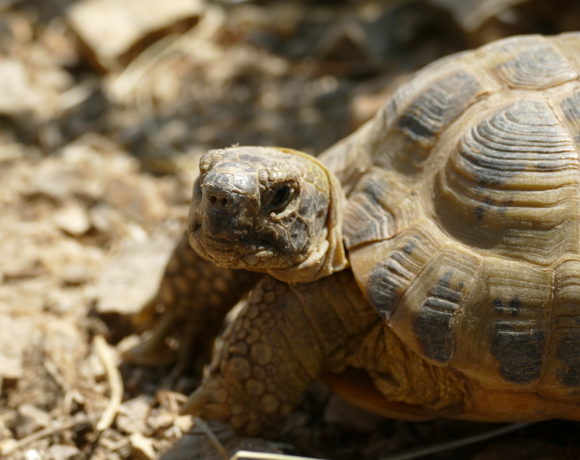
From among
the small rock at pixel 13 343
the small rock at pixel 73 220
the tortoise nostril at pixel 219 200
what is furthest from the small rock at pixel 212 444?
the small rock at pixel 73 220

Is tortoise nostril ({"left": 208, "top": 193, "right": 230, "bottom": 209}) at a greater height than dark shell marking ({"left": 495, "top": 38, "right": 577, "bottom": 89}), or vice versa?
dark shell marking ({"left": 495, "top": 38, "right": 577, "bottom": 89})

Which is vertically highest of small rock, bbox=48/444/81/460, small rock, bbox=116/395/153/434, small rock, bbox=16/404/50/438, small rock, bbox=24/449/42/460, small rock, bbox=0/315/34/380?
small rock, bbox=0/315/34/380

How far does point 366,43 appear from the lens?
553 cm

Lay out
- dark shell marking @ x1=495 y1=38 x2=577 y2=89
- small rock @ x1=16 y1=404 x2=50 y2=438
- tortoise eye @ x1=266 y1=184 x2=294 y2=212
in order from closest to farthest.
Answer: tortoise eye @ x1=266 y1=184 x2=294 y2=212, dark shell marking @ x1=495 y1=38 x2=577 y2=89, small rock @ x1=16 y1=404 x2=50 y2=438

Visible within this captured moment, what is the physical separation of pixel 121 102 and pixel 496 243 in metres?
3.54

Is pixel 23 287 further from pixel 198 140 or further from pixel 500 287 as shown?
pixel 500 287

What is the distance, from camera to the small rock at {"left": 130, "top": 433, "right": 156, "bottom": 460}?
2.76 meters

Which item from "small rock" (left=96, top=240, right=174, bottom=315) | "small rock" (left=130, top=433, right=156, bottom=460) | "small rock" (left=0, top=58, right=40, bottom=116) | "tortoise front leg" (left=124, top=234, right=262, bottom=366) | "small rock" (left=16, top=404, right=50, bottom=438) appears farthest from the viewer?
"small rock" (left=0, top=58, right=40, bottom=116)

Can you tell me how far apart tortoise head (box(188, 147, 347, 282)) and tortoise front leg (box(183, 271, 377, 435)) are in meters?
0.13

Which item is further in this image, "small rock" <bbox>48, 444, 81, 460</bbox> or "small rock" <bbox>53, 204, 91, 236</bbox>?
"small rock" <bbox>53, 204, 91, 236</bbox>

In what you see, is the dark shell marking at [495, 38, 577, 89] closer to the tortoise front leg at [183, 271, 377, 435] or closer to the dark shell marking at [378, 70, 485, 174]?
the dark shell marking at [378, 70, 485, 174]

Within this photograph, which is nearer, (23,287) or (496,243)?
(496,243)

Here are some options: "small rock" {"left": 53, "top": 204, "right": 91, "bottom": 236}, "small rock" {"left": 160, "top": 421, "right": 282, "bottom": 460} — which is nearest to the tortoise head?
"small rock" {"left": 160, "top": 421, "right": 282, "bottom": 460}

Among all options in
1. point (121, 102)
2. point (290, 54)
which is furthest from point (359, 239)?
point (290, 54)
